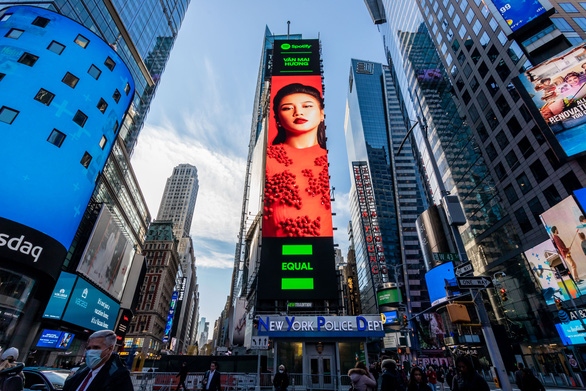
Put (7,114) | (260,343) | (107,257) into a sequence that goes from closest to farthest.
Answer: (260,343) < (7,114) < (107,257)

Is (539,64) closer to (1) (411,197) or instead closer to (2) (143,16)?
(2) (143,16)

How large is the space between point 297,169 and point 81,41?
28630mm

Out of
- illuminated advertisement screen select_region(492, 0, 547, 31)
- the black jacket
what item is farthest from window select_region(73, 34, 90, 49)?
illuminated advertisement screen select_region(492, 0, 547, 31)

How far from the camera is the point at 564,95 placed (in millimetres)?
35406

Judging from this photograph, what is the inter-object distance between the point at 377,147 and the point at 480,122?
8568 centimetres

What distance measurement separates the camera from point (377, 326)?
22.3m

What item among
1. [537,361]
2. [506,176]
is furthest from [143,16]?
[537,361]

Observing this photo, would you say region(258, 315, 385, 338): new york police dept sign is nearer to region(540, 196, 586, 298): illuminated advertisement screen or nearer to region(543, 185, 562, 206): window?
region(540, 196, 586, 298): illuminated advertisement screen

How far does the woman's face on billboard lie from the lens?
36.8 metres

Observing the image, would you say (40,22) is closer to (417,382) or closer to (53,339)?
(53,339)

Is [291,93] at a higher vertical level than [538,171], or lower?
higher

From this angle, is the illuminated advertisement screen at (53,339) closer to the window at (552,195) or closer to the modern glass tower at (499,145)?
the modern glass tower at (499,145)

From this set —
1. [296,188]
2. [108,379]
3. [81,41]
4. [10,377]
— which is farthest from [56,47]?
[108,379]

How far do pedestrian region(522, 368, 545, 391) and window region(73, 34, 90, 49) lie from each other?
45.6 metres
